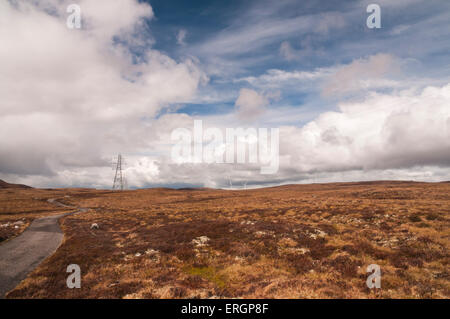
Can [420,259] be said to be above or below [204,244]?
above

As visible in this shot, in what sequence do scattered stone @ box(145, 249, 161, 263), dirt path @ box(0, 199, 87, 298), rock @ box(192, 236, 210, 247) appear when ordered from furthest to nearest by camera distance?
rock @ box(192, 236, 210, 247), scattered stone @ box(145, 249, 161, 263), dirt path @ box(0, 199, 87, 298)

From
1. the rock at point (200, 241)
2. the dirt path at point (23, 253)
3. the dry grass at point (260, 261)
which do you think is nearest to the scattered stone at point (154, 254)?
the dry grass at point (260, 261)

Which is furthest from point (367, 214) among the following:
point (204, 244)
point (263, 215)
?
point (204, 244)

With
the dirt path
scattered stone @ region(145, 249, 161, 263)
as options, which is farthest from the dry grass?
the dirt path

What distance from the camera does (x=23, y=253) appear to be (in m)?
23.5

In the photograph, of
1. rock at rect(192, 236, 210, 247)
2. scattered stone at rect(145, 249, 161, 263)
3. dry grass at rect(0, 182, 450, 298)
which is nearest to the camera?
dry grass at rect(0, 182, 450, 298)

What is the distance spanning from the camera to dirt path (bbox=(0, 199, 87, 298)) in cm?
1671

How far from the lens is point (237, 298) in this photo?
12.9 m

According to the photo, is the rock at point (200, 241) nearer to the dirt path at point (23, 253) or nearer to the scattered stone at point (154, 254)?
the scattered stone at point (154, 254)

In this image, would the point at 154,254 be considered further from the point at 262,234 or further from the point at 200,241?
the point at 262,234

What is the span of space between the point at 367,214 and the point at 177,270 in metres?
32.9

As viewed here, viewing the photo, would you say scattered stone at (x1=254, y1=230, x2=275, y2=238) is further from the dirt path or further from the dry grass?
the dirt path

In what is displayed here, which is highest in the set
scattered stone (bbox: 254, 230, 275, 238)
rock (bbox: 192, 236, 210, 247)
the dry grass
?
the dry grass

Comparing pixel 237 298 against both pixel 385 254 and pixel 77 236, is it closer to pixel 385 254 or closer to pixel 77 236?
pixel 385 254
